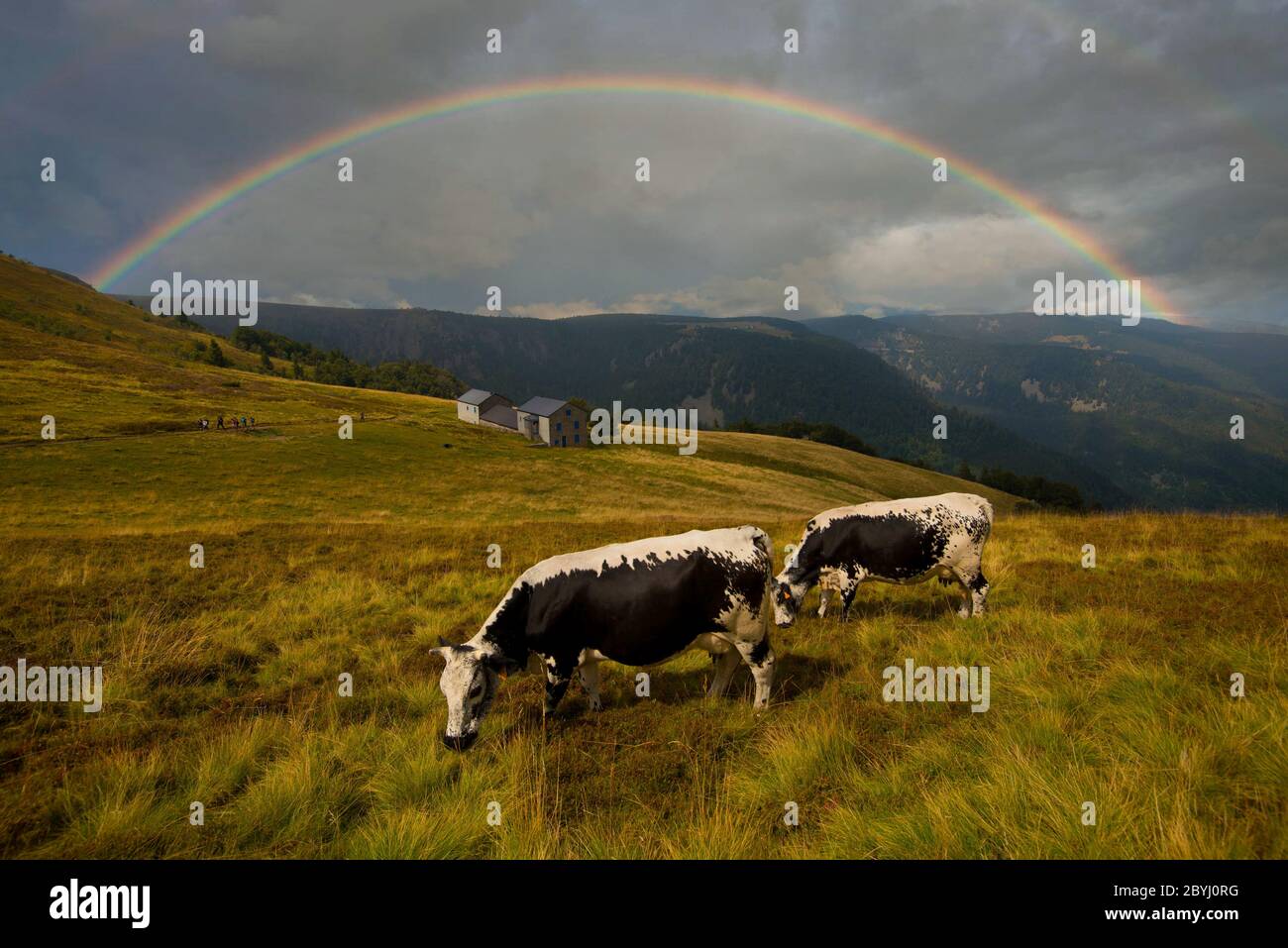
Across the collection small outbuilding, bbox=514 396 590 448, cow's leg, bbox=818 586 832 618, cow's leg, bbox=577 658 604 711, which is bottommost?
cow's leg, bbox=577 658 604 711

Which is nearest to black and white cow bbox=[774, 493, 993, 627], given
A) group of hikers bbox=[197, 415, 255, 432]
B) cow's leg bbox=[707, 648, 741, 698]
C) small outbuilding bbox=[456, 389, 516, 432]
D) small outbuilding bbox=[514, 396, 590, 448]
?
cow's leg bbox=[707, 648, 741, 698]

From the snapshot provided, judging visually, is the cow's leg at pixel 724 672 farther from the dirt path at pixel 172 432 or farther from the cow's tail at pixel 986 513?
the dirt path at pixel 172 432

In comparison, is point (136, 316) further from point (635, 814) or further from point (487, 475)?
point (635, 814)

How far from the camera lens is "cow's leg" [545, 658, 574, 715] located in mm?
6555

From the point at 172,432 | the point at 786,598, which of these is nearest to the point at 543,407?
the point at 172,432

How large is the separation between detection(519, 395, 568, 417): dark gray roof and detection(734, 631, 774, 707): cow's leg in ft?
→ 279

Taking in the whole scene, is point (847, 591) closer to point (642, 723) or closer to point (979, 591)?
point (979, 591)

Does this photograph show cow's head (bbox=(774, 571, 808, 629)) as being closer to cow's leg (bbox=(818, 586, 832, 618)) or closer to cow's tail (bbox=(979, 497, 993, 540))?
cow's leg (bbox=(818, 586, 832, 618))

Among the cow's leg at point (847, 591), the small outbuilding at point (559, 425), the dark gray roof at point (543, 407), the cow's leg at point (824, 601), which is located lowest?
the cow's leg at point (824, 601)

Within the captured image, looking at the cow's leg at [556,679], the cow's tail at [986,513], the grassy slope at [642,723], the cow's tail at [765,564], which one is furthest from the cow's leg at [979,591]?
the cow's leg at [556,679]

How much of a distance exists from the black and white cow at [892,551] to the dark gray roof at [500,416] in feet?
301

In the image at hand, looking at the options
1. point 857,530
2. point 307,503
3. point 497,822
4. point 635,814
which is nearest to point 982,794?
point 635,814

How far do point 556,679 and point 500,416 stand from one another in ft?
321

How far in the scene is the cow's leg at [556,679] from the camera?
21.5 feet
